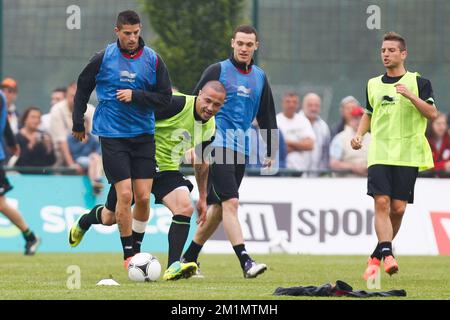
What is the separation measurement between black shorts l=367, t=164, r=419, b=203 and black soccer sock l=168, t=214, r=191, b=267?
1797mm

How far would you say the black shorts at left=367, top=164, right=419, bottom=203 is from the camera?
1251 cm

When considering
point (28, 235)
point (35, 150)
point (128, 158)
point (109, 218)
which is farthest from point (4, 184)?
point (128, 158)

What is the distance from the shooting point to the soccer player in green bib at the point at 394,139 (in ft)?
41.0

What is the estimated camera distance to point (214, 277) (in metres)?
12.9

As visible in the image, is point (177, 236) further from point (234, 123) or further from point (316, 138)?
point (316, 138)

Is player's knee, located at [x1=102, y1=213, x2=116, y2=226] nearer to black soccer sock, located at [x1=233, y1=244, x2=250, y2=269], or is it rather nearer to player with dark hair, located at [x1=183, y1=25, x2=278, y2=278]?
player with dark hair, located at [x1=183, y1=25, x2=278, y2=278]

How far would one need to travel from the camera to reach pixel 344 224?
61.9 ft

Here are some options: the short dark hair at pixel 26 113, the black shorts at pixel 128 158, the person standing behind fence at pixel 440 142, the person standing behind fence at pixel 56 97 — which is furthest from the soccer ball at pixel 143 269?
the person standing behind fence at pixel 440 142

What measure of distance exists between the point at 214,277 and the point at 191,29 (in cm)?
863

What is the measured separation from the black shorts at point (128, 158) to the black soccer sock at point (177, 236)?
56 centimetres

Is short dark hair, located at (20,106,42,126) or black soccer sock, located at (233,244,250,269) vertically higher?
short dark hair, located at (20,106,42,126)

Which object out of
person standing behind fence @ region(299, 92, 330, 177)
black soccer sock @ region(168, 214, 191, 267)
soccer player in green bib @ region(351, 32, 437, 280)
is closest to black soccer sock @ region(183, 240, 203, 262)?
black soccer sock @ region(168, 214, 191, 267)

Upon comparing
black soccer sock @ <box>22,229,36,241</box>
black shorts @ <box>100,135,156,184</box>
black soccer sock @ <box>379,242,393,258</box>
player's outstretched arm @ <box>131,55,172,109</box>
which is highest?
player's outstretched arm @ <box>131,55,172,109</box>
